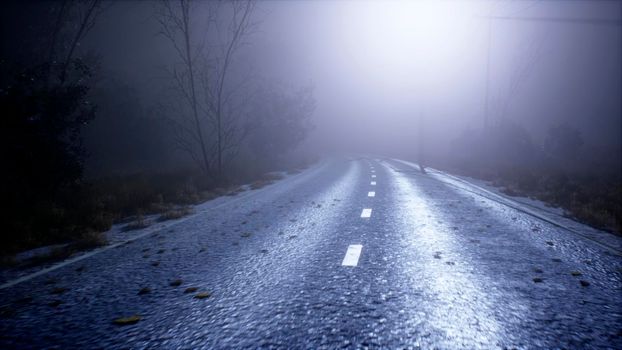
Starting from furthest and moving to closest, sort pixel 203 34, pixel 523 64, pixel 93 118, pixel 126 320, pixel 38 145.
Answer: pixel 523 64, pixel 203 34, pixel 93 118, pixel 38 145, pixel 126 320

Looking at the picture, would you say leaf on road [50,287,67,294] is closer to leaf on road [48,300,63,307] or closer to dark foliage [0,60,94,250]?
leaf on road [48,300,63,307]

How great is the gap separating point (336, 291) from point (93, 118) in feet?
27.5

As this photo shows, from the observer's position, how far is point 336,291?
3186mm

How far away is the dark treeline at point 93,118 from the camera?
6785mm

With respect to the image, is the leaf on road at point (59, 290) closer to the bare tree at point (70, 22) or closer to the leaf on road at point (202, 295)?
the leaf on road at point (202, 295)

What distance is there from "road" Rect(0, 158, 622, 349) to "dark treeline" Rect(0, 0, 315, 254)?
6.98 ft

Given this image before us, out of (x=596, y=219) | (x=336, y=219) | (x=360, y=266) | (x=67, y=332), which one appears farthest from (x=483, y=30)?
(x=67, y=332)

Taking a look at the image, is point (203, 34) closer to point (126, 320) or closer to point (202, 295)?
point (202, 295)

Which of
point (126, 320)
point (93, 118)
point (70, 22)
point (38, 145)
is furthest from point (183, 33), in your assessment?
point (126, 320)

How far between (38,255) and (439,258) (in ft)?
18.5

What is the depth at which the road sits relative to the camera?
2.38 meters

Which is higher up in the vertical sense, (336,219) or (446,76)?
(446,76)

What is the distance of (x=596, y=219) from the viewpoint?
22.7 ft

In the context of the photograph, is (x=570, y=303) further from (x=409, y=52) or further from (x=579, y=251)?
(x=409, y=52)
